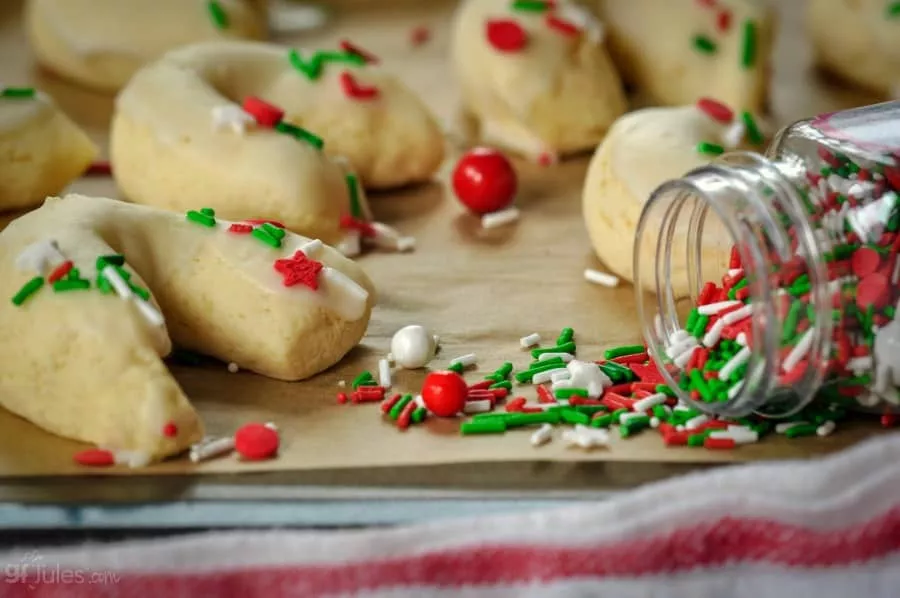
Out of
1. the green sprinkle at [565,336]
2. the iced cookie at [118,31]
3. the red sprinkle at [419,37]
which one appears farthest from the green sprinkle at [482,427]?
the red sprinkle at [419,37]

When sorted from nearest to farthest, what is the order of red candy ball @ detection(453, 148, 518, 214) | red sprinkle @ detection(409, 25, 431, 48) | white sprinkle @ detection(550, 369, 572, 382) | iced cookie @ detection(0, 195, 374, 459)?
iced cookie @ detection(0, 195, 374, 459) < white sprinkle @ detection(550, 369, 572, 382) < red candy ball @ detection(453, 148, 518, 214) < red sprinkle @ detection(409, 25, 431, 48)

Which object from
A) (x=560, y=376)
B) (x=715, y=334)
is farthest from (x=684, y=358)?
(x=560, y=376)

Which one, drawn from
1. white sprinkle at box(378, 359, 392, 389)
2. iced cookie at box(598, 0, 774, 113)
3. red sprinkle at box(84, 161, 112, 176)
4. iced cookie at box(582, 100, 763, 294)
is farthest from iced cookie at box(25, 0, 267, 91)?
white sprinkle at box(378, 359, 392, 389)

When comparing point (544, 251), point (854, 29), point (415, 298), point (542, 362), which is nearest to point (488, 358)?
point (542, 362)

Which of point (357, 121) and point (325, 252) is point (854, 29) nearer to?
point (357, 121)

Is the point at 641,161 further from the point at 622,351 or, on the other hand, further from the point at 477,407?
the point at 477,407

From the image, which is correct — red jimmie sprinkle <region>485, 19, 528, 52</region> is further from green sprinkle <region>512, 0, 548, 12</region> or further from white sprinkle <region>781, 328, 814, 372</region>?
white sprinkle <region>781, 328, 814, 372</region>
